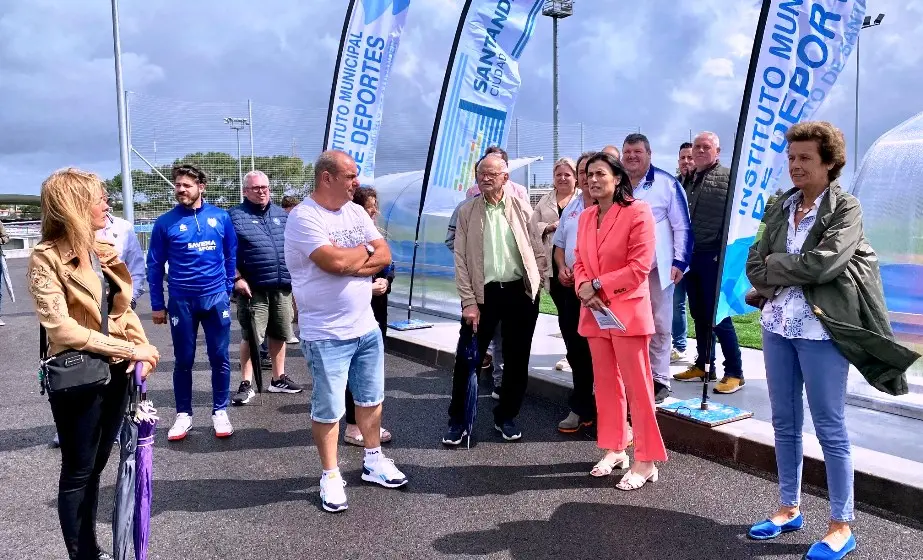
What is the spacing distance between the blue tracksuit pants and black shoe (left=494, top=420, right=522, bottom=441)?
2.08 meters

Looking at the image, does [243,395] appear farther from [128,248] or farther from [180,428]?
[128,248]

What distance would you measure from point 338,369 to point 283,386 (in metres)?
2.85

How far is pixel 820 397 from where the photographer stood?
2969 mm

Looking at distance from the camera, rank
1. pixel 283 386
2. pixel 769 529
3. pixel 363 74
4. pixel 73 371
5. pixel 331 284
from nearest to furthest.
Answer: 1. pixel 73 371
2. pixel 769 529
3. pixel 331 284
4. pixel 283 386
5. pixel 363 74

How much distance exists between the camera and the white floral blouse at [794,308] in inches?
117

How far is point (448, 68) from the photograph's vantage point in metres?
8.20

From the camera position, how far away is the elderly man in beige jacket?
4500mm

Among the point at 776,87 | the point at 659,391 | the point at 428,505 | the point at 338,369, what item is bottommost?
the point at 428,505

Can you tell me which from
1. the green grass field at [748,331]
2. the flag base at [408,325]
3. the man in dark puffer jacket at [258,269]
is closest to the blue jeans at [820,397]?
the green grass field at [748,331]

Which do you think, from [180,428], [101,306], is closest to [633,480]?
[101,306]

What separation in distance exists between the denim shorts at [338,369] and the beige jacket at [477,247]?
2.98ft

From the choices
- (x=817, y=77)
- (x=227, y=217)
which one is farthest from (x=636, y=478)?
(x=227, y=217)

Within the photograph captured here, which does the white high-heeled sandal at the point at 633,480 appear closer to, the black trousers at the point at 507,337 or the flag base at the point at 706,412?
the flag base at the point at 706,412

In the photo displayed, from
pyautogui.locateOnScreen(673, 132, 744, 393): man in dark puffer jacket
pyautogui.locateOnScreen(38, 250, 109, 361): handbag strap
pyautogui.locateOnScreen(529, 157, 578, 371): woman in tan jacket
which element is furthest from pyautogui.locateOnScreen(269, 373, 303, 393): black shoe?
pyautogui.locateOnScreen(38, 250, 109, 361): handbag strap
